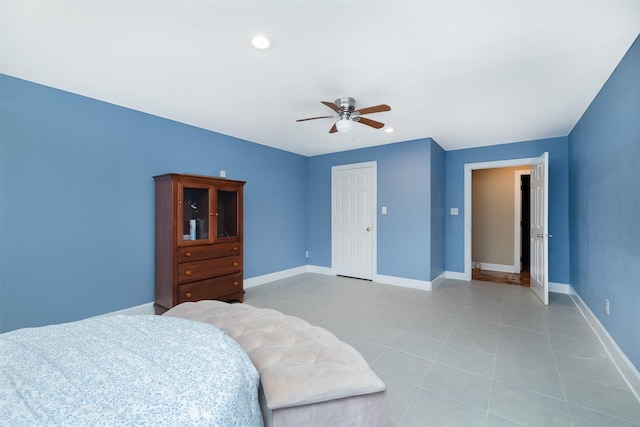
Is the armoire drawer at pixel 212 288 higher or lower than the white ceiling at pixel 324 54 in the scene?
lower

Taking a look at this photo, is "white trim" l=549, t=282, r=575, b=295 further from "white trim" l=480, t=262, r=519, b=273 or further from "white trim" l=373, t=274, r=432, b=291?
"white trim" l=373, t=274, r=432, b=291

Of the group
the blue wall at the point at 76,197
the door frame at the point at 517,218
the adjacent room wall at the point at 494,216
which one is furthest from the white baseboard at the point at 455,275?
the blue wall at the point at 76,197

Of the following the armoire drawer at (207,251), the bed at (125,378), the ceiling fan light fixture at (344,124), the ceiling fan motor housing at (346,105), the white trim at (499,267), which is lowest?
the white trim at (499,267)

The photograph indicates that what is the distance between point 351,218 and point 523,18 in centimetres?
379

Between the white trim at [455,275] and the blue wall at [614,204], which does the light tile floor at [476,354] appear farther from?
the white trim at [455,275]

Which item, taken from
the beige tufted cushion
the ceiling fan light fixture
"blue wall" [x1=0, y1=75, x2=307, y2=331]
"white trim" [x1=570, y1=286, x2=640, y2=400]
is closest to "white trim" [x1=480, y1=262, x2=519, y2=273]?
"white trim" [x1=570, y1=286, x2=640, y2=400]

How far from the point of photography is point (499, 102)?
115 inches

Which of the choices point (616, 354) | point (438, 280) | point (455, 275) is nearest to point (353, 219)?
point (438, 280)

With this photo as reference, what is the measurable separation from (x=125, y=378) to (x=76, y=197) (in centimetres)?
262

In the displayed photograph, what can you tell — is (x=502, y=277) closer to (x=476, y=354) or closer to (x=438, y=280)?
(x=438, y=280)

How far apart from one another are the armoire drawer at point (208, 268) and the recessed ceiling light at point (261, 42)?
2.39 meters

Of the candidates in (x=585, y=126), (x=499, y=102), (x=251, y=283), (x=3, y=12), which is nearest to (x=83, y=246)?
(x=3, y=12)

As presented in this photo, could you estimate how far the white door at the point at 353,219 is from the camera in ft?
16.3

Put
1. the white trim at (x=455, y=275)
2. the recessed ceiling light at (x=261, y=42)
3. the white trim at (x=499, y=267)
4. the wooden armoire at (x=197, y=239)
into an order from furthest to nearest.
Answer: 1. the white trim at (x=499, y=267)
2. the white trim at (x=455, y=275)
3. the wooden armoire at (x=197, y=239)
4. the recessed ceiling light at (x=261, y=42)
